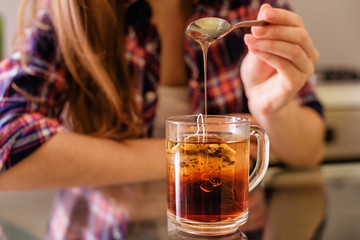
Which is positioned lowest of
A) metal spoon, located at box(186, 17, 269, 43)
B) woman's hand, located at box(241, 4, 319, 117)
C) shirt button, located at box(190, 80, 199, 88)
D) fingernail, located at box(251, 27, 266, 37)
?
shirt button, located at box(190, 80, 199, 88)

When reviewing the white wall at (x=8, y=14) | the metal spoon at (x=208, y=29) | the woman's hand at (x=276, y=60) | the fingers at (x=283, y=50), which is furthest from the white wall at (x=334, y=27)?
the metal spoon at (x=208, y=29)

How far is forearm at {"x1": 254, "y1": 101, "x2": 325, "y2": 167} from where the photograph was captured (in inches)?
42.3

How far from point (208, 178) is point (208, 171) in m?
0.01

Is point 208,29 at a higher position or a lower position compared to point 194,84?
higher

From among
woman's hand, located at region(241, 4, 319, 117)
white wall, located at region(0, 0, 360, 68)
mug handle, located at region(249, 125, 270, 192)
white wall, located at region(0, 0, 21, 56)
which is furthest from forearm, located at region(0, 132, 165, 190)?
white wall, located at region(0, 0, 360, 68)

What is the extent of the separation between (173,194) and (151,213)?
0.52ft

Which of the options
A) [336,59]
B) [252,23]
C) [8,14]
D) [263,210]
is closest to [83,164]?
[263,210]

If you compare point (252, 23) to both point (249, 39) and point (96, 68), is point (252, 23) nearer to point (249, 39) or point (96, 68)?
point (249, 39)

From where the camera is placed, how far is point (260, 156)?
2.22 feet

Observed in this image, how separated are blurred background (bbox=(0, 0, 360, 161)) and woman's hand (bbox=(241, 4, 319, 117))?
1475 millimetres

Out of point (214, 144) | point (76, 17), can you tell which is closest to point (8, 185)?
point (76, 17)

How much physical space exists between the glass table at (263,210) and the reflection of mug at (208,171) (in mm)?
28

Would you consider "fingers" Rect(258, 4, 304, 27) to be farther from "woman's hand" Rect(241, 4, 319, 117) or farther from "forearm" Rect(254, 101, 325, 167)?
"forearm" Rect(254, 101, 325, 167)

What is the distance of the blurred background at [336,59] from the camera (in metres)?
2.28
